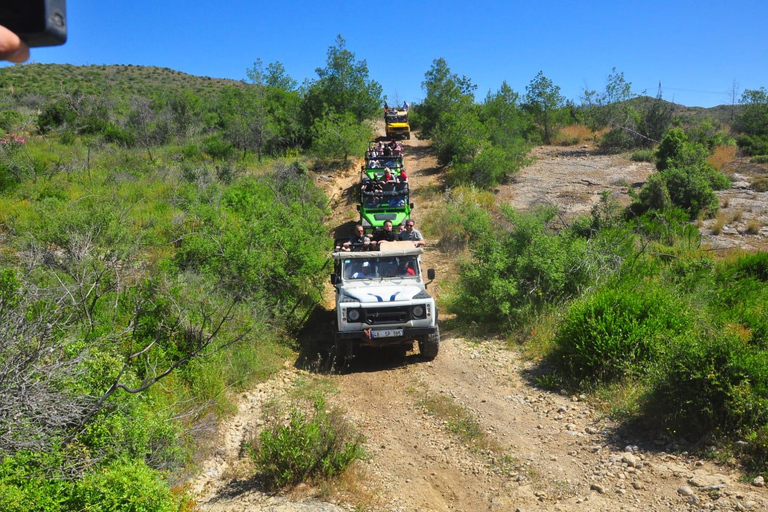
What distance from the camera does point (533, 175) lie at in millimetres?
23234

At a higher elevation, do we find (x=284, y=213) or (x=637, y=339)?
(x=284, y=213)

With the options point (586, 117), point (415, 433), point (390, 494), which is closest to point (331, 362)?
point (415, 433)

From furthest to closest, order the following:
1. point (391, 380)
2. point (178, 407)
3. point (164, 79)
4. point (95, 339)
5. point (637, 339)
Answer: point (164, 79) < point (391, 380) < point (637, 339) < point (178, 407) < point (95, 339)

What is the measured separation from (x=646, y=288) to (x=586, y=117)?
26.0m

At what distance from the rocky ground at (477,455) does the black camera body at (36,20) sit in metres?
4.66

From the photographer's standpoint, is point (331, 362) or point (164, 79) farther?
point (164, 79)

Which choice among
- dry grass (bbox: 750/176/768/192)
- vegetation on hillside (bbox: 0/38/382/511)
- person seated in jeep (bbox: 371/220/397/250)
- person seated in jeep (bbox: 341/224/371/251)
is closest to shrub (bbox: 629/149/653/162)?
dry grass (bbox: 750/176/768/192)

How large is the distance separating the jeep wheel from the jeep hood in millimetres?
636

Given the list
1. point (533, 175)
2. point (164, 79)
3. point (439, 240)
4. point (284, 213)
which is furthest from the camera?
point (164, 79)

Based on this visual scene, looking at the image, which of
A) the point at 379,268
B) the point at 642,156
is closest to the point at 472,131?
the point at 642,156

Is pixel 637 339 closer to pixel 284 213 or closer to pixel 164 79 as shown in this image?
pixel 284 213

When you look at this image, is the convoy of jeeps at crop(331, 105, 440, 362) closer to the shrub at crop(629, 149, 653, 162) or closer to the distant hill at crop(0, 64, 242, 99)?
the shrub at crop(629, 149, 653, 162)

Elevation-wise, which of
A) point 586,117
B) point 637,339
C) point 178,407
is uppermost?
point 586,117

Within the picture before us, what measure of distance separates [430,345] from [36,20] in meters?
7.63
